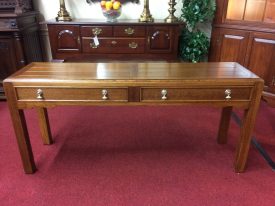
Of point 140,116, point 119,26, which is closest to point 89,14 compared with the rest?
point 119,26

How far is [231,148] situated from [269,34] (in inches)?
59.9

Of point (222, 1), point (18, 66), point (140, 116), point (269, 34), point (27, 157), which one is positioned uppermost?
point (222, 1)

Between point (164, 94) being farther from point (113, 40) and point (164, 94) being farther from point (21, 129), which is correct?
point (113, 40)

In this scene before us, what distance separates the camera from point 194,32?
10.7 feet

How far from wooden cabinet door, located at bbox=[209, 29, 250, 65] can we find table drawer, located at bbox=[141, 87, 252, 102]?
1737 millimetres

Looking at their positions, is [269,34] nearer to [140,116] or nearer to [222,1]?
[222,1]

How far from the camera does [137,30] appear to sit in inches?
114

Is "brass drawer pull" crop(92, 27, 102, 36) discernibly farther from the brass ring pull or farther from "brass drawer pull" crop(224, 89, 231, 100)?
"brass drawer pull" crop(224, 89, 231, 100)

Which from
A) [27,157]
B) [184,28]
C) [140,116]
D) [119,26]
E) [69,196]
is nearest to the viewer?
[69,196]

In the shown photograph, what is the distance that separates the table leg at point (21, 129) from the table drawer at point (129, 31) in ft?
5.67

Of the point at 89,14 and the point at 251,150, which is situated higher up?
the point at 89,14

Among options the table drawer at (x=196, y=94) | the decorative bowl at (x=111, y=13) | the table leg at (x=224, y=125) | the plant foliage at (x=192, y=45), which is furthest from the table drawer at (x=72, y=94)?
the plant foliage at (x=192, y=45)

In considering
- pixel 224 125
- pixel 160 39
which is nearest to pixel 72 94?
pixel 224 125

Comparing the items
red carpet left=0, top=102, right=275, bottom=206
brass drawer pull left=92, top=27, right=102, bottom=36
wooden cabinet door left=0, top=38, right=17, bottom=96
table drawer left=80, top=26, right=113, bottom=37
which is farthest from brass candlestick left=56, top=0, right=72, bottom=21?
red carpet left=0, top=102, right=275, bottom=206
